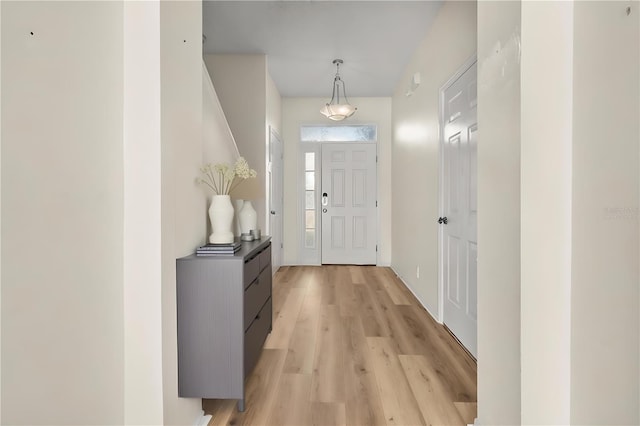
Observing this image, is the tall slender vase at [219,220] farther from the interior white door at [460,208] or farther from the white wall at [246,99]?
the white wall at [246,99]

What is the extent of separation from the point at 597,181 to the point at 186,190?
1548mm

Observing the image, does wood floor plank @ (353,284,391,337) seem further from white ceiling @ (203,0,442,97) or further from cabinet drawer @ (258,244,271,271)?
white ceiling @ (203,0,442,97)

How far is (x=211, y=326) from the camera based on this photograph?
1.54 meters

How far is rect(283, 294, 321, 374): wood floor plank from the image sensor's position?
6.92ft

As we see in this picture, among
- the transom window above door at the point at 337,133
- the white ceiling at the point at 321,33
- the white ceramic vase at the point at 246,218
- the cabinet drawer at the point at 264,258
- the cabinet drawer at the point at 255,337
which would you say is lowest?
the cabinet drawer at the point at 255,337

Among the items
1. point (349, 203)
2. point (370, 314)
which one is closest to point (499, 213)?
point (370, 314)

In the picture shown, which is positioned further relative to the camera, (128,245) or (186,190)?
(186,190)

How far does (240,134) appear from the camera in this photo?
392 centimetres

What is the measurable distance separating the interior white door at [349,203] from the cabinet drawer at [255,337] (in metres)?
3.17

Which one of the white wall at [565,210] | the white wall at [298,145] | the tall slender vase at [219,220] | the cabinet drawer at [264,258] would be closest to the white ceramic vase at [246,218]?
the cabinet drawer at [264,258]

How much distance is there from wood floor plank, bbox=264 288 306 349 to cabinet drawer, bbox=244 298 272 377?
18cm

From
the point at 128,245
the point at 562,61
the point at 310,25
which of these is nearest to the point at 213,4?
the point at 310,25

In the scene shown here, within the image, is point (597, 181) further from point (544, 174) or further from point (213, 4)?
point (213, 4)

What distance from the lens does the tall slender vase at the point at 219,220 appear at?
177cm
